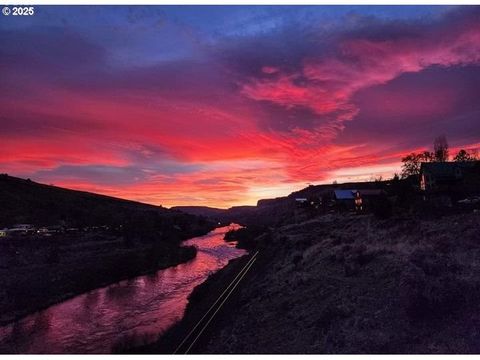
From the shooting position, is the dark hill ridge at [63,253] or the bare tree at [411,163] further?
the bare tree at [411,163]

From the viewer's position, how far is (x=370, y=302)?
18453 mm

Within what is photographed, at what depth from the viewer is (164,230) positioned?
4033 inches

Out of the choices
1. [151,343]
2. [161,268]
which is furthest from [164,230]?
[151,343]

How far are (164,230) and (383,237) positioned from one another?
79.5m

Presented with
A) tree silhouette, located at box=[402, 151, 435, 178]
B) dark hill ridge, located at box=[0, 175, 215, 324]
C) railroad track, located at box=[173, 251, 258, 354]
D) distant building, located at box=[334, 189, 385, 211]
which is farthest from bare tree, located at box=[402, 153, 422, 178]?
railroad track, located at box=[173, 251, 258, 354]

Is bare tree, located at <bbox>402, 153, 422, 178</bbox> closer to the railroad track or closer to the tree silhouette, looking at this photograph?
the tree silhouette

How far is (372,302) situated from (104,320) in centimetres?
2143

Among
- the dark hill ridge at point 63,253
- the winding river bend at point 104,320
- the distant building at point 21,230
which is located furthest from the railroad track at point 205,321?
the distant building at point 21,230

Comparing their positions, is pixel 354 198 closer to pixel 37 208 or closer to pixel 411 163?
pixel 411 163

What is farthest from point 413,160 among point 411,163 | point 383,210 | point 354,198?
point 383,210

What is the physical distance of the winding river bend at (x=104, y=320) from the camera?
80.0ft

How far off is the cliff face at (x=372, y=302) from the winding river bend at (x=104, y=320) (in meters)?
6.74

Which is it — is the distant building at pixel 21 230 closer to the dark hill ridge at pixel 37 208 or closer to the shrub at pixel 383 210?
the dark hill ridge at pixel 37 208

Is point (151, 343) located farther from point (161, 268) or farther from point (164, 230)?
point (164, 230)
